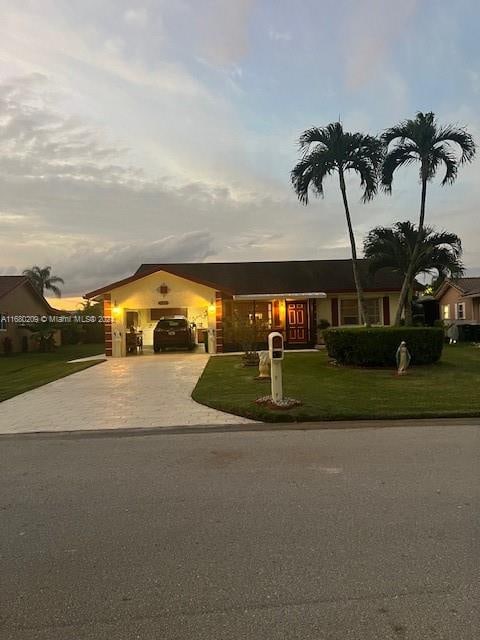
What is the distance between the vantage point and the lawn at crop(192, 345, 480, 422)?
8234 millimetres

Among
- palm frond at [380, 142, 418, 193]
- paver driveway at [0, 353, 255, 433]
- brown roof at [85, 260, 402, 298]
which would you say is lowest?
paver driveway at [0, 353, 255, 433]

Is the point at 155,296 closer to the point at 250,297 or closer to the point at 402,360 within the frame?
the point at 250,297

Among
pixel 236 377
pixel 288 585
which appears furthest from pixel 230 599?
pixel 236 377

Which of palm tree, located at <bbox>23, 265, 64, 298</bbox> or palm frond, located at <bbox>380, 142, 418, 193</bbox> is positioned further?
palm tree, located at <bbox>23, 265, 64, 298</bbox>

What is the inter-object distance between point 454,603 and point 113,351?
809 inches

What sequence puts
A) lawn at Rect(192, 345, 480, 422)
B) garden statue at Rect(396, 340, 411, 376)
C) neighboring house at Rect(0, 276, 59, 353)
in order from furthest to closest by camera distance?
neighboring house at Rect(0, 276, 59, 353), garden statue at Rect(396, 340, 411, 376), lawn at Rect(192, 345, 480, 422)

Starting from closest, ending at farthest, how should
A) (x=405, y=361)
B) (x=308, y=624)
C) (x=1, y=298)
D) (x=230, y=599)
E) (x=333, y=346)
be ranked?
(x=308, y=624) → (x=230, y=599) → (x=405, y=361) → (x=333, y=346) → (x=1, y=298)

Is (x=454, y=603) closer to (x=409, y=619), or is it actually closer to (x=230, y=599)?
(x=409, y=619)

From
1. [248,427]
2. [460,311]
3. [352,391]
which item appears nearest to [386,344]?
[352,391]

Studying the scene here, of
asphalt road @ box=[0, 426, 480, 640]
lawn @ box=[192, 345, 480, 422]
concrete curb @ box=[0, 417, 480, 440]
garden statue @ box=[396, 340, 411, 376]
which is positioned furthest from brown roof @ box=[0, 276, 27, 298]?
asphalt road @ box=[0, 426, 480, 640]

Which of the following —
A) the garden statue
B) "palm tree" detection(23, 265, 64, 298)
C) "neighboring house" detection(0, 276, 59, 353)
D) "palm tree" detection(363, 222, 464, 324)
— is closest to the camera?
the garden statue

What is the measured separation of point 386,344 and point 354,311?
1154 cm

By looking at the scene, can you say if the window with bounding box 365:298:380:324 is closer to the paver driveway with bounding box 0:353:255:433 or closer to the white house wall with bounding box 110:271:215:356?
the white house wall with bounding box 110:271:215:356

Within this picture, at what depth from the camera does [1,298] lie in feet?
91.9
